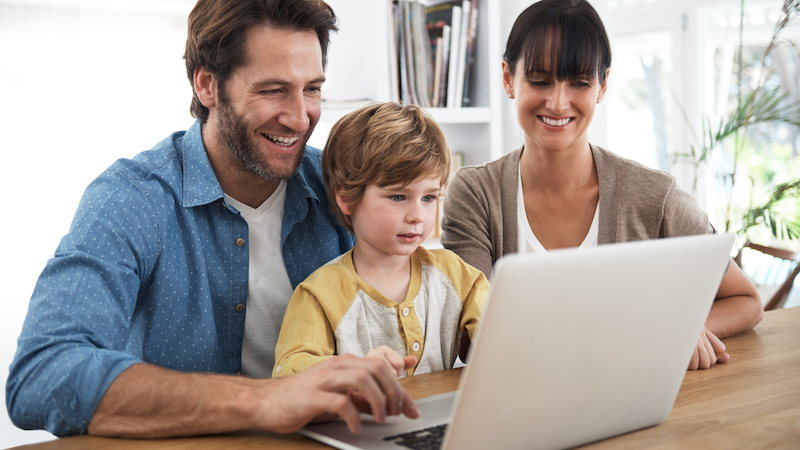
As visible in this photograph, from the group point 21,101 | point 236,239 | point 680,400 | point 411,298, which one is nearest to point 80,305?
point 236,239

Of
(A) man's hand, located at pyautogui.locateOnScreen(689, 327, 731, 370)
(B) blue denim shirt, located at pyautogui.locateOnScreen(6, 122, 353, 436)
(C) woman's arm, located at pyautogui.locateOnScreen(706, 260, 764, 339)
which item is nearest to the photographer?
(B) blue denim shirt, located at pyautogui.locateOnScreen(6, 122, 353, 436)

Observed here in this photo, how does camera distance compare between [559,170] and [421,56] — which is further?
[421,56]

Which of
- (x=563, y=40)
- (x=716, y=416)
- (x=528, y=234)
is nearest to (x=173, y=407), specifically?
(x=716, y=416)

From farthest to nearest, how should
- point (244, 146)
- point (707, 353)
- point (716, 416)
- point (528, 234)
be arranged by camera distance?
1. point (528, 234)
2. point (244, 146)
3. point (707, 353)
4. point (716, 416)

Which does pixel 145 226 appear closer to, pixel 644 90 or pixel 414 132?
pixel 414 132

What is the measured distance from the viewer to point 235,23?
4.50ft

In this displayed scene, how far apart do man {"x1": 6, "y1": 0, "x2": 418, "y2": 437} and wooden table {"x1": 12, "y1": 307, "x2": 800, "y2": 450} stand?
0.03 metres

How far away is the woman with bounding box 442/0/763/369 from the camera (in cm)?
154

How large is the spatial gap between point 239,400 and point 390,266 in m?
0.50

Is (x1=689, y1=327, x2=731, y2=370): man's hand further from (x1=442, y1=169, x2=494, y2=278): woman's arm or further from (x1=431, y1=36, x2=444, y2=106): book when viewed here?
(x1=431, y1=36, x2=444, y2=106): book

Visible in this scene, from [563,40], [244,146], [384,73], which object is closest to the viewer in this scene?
[244,146]

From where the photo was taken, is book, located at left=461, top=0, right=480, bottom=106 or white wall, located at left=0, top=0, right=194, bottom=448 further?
book, located at left=461, top=0, right=480, bottom=106

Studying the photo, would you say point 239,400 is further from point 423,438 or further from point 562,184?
point 562,184

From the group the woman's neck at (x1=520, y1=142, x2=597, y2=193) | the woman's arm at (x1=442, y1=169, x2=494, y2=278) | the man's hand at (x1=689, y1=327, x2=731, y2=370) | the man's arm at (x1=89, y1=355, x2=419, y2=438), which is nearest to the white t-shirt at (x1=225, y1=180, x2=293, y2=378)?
the woman's arm at (x1=442, y1=169, x2=494, y2=278)
